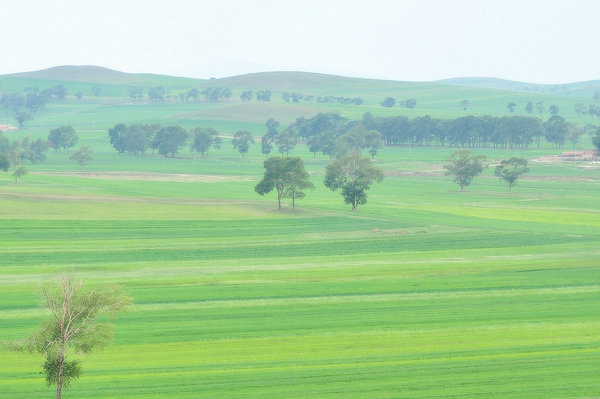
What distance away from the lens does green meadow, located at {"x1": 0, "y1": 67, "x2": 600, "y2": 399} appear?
130ft

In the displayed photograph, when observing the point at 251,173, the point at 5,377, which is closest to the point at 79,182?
the point at 251,173

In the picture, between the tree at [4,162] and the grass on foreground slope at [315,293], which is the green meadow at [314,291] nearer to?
the grass on foreground slope at [315,293]

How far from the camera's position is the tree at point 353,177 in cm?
11006

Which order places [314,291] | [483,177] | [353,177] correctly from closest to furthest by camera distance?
[314,291], [353,177], [483,177]

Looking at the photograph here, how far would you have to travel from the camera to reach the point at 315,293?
59938 mm

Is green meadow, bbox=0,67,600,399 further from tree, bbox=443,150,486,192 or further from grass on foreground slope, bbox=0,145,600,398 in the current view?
tree, bbox=443,150,486,192

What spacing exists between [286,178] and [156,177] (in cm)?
5638

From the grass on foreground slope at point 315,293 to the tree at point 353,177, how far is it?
2628 millimetres

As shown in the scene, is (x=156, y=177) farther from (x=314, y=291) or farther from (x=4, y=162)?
(x=314, y=291)

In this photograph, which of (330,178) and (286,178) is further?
(330,178)

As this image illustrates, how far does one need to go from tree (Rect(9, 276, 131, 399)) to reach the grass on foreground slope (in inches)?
155

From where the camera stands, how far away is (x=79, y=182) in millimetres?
141125

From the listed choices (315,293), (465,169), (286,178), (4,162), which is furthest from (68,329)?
(465,169)

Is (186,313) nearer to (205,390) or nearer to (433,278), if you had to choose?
(205,390)
